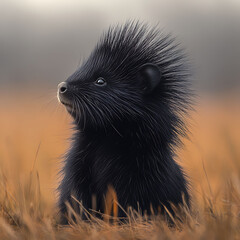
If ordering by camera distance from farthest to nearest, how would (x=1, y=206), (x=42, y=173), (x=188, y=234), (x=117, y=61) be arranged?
(x=42, y=173), (x=117, y=61), (x=1, y=206), (x=188, y=234)

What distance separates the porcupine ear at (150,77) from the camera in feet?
11.4

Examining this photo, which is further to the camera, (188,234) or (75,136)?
(75,136)

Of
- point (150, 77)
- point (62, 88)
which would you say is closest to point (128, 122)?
point (150, 77)

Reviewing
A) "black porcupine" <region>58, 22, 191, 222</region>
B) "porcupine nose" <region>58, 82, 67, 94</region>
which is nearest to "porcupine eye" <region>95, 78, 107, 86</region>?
"black porcupine" <region>58, 22, 191, 222</region>

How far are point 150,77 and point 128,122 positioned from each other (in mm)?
410

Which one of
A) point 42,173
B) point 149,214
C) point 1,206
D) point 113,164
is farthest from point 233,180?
point 42,173

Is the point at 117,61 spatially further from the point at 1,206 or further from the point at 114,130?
the point at 1,206

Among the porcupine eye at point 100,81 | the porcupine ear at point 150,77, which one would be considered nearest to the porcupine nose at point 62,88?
the porcupine eye at point 100,81

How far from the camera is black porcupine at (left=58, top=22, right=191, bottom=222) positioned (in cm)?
328

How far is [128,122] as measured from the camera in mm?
3387

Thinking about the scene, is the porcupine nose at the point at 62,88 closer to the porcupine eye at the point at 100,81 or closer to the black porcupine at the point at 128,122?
the black porcupine at the point at 128,122

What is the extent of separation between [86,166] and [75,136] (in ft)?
1.19

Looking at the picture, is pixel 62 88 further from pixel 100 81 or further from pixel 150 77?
pixel 150 77

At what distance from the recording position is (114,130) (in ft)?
11.1
